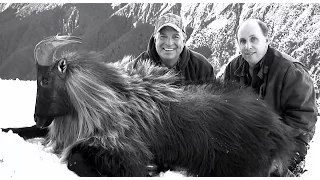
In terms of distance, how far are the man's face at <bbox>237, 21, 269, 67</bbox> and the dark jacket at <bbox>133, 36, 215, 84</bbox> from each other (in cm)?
107

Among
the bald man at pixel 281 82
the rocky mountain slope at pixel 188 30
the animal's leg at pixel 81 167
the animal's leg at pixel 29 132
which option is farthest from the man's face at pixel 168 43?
the rocky mountain slope at pixel 188 30

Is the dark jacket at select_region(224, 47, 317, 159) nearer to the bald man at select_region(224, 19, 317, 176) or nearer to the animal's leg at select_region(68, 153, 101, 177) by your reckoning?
the bald man at select_region(224, 19, 317, 176)

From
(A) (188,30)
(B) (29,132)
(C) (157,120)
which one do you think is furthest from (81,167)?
(A) (188,30)

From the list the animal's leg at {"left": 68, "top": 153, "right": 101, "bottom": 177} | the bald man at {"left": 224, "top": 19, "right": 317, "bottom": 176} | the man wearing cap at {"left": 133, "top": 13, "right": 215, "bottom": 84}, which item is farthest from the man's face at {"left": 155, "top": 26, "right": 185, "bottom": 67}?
the animal's leg at {"left": 68, "top": 153, "right": 101, "bottom": 177}

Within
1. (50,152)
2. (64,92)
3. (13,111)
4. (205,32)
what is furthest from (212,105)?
(205,32)

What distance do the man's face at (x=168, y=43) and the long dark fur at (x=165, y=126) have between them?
148cm

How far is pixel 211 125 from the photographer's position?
4.41 metres

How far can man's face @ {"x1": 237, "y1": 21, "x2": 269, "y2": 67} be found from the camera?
5.39m

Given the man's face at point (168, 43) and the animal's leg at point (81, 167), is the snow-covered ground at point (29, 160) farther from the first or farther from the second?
the man's face at point (168, 43)

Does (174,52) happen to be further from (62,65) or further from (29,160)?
(29,160)

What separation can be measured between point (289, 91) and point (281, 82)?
0.18 metres

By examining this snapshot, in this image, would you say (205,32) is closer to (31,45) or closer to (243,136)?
(31,45)

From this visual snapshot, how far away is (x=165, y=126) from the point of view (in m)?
4.36

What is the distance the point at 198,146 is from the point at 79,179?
1.42 metres
